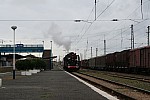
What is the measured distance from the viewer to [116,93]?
16812mm

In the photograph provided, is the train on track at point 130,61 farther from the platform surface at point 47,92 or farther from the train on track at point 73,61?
the platform surface at point 47,92

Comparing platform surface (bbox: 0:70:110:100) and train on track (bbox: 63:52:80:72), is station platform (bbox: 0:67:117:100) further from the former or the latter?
train on track (bbox: 63:52:80:72)

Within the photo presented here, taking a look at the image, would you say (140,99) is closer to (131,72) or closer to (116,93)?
(116,93)

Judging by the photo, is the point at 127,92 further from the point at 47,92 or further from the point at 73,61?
the point at 73,61

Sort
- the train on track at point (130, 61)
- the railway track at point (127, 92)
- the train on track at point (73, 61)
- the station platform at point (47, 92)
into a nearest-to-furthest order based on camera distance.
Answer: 1. the station platform at point (47, 92)
2. the railway track at point (127, 92)
3. the train on track at point (130, 61)
4. the train on track at point (73, 61)

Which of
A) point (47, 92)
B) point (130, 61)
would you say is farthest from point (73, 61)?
point (47, 92)

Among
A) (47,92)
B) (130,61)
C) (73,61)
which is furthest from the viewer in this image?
(73,61)

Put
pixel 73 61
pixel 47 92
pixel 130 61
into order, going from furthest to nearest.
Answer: pixel 73 61, pixel 130 61, pixel 47 92

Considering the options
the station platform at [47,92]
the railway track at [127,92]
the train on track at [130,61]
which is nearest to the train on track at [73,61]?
the train on track at [130,61]

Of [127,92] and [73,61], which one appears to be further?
[73,61]

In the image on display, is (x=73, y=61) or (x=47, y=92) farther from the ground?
(x=73, y=61)

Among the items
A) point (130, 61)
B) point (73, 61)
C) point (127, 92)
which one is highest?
point (130, 61)

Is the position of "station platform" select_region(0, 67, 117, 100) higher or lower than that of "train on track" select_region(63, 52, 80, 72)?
lower

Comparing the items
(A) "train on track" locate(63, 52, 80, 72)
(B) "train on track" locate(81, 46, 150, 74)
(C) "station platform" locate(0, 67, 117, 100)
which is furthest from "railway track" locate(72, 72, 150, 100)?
(A) "train on track" locate(63, 52, 80, 72)
